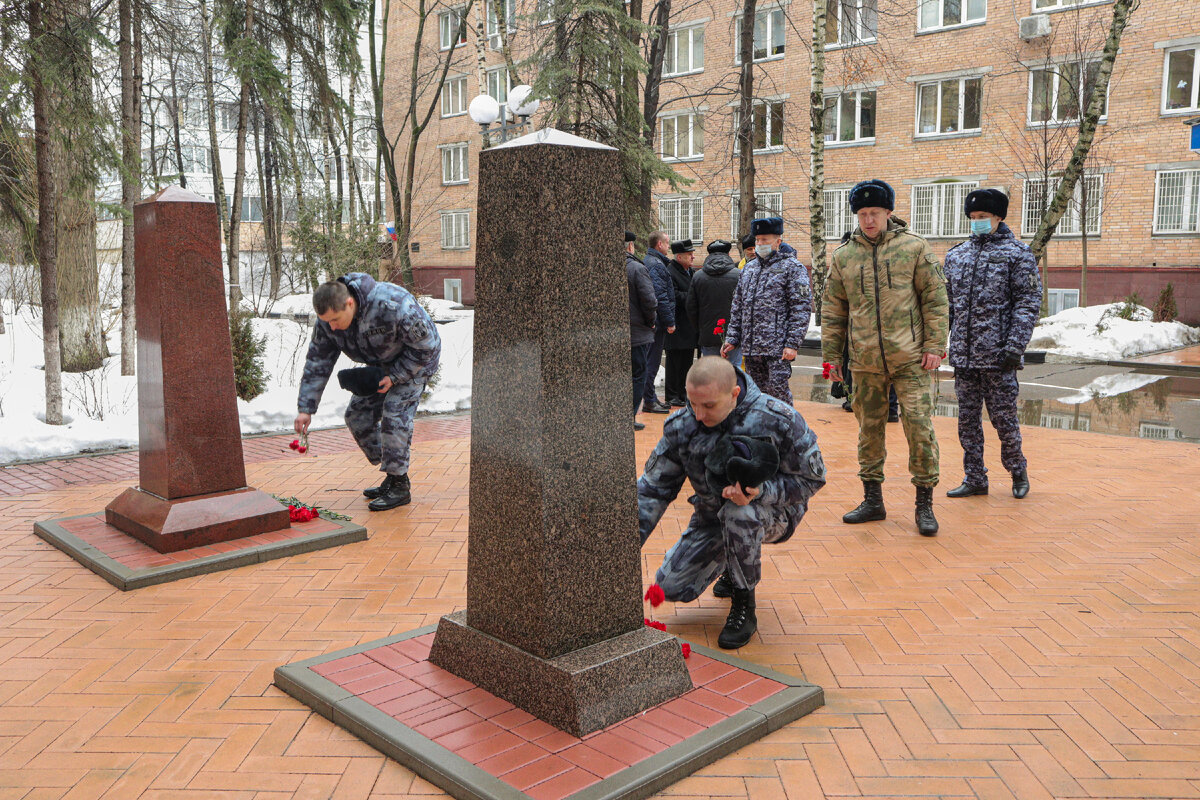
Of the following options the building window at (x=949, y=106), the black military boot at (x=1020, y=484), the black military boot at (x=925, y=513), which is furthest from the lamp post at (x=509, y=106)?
the building window at (x=949, y=106)

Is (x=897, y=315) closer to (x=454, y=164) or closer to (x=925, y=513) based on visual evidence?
(x=925, y=513)

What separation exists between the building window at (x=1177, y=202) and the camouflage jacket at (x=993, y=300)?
2023cm

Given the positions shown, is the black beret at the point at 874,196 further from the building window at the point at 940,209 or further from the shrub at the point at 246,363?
the building window at the point at 940,209

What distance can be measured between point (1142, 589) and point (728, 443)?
247 centimetres

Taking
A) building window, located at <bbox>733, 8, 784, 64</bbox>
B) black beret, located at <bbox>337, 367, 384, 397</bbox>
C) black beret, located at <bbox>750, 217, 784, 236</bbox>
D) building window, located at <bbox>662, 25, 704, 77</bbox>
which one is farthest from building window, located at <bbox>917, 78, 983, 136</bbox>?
black beret, located at <bbox>337, 367, 384, 397</bbox>

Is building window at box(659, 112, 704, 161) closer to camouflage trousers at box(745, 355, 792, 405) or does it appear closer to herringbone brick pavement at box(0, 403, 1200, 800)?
camouflage trousers at box(745, 355, 792, 405)

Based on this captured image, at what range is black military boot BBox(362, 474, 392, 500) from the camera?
674cm

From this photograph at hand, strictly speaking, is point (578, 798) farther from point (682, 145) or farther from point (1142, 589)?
point (682, 145)

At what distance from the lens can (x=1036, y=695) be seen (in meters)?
3.64

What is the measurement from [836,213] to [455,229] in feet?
54.6

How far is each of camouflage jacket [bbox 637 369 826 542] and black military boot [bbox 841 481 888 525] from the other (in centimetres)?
221

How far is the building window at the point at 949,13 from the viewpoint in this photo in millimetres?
26234

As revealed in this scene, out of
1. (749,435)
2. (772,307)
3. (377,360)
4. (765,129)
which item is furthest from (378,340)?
(765,129)

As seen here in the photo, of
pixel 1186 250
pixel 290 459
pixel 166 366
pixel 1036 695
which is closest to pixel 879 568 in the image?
pixel 1036 695
